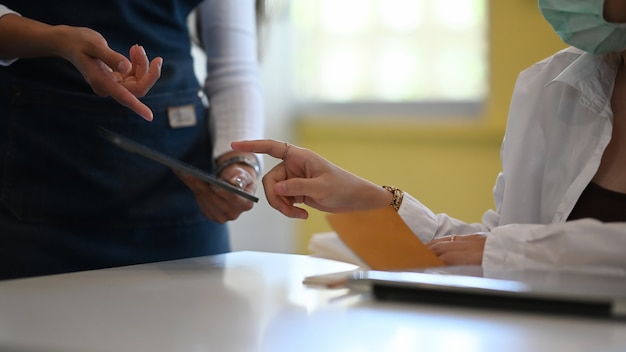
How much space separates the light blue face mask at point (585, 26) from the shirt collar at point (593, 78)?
32 mm

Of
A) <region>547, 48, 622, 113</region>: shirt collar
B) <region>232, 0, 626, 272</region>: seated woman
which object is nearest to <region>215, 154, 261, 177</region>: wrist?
<region>232, 0, 626, 272</region>: seated woman

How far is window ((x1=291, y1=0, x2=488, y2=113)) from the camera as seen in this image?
3.45m

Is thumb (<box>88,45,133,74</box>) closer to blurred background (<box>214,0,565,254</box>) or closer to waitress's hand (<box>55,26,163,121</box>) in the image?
waitress's hand (<box>55,26,163,121</box>)

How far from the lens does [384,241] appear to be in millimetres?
993

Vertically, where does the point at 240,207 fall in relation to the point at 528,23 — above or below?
below

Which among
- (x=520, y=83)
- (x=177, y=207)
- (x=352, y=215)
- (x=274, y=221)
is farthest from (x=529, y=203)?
(x=274, y=221)

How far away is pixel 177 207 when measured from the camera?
1370mm

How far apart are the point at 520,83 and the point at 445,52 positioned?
220 cm

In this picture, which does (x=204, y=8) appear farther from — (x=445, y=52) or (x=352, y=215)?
(x=445, y=52)

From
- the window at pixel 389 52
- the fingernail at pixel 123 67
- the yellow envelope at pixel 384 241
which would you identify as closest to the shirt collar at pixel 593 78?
the yellow envelope at pixel 384 241

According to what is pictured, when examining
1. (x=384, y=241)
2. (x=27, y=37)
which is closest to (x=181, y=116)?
(x=27, y=37)

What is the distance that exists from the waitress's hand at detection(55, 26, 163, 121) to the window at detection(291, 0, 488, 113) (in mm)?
2512

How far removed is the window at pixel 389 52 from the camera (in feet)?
11.3

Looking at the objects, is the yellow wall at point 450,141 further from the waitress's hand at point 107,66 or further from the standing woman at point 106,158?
the waitress's hand at point 107,66
